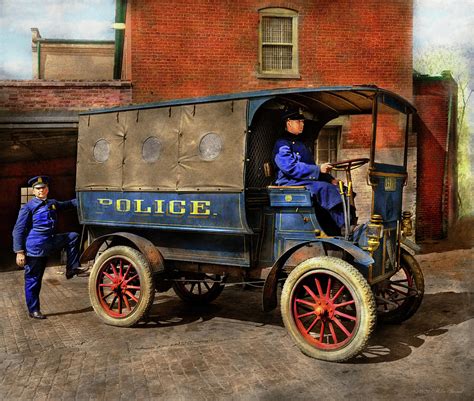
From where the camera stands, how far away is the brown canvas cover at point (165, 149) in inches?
211

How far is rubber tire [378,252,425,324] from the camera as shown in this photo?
589cm

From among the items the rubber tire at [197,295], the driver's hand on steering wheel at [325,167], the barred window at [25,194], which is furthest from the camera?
the barred window at [25,194]

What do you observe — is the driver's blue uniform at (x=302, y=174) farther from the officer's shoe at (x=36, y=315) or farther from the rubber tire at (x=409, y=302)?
the officer's shoe at (x=36, y=315)

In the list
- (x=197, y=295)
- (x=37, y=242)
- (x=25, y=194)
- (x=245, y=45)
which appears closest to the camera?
(x=37, y=242)

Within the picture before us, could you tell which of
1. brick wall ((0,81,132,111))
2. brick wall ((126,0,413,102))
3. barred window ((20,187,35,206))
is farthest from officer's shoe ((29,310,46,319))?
barred window ((20,187,35,206))

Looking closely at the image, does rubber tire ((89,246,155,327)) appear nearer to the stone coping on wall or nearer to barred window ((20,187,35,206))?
the stone coping on wall

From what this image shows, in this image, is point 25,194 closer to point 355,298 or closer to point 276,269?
point 276,269

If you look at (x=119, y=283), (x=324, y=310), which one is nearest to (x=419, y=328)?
(x=324, y=310)

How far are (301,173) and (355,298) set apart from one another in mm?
1488

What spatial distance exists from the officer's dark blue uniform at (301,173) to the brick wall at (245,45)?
673 cm

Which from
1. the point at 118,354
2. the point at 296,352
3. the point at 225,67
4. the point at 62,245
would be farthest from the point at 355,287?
the point at 225,67

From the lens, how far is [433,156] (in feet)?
46.9

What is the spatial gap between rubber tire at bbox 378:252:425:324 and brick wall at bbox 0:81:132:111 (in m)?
7.84

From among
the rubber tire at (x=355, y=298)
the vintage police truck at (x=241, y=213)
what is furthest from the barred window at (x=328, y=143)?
the rubber tire at (x=355, y=298)
